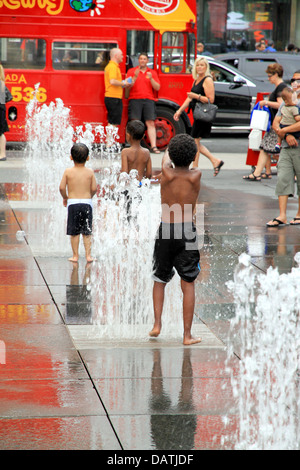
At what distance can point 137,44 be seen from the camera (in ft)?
55.3

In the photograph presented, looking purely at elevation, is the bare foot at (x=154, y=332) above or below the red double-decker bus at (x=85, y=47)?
below

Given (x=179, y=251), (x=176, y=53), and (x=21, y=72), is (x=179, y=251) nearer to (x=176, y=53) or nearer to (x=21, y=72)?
(x=21, y=72)

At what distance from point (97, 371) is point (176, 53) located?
40.7 ft

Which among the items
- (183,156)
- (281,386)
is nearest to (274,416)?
(281,386)

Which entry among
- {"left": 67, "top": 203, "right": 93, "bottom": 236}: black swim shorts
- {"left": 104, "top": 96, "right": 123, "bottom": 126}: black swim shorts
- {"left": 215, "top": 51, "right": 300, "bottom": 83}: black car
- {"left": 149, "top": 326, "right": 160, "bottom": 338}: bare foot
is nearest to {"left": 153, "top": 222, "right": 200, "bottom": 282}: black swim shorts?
{"left": 149, "top": 326, "right": 160, "bottom": 338}: bare foot

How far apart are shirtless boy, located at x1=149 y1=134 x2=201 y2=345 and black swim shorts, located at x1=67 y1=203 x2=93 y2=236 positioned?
89.1 inches

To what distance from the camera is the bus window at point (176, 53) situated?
16781 mm

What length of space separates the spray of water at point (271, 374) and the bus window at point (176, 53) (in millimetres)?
11396

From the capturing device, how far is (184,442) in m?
4.32

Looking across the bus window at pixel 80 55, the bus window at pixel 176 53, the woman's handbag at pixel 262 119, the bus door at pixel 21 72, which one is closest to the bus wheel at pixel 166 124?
the bus window at pixel 176 53

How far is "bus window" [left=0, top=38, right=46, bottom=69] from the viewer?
53.8ft

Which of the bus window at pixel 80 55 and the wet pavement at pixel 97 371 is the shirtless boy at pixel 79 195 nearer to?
the wet pavement at pixel 97 371

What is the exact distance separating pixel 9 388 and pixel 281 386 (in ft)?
5.31
